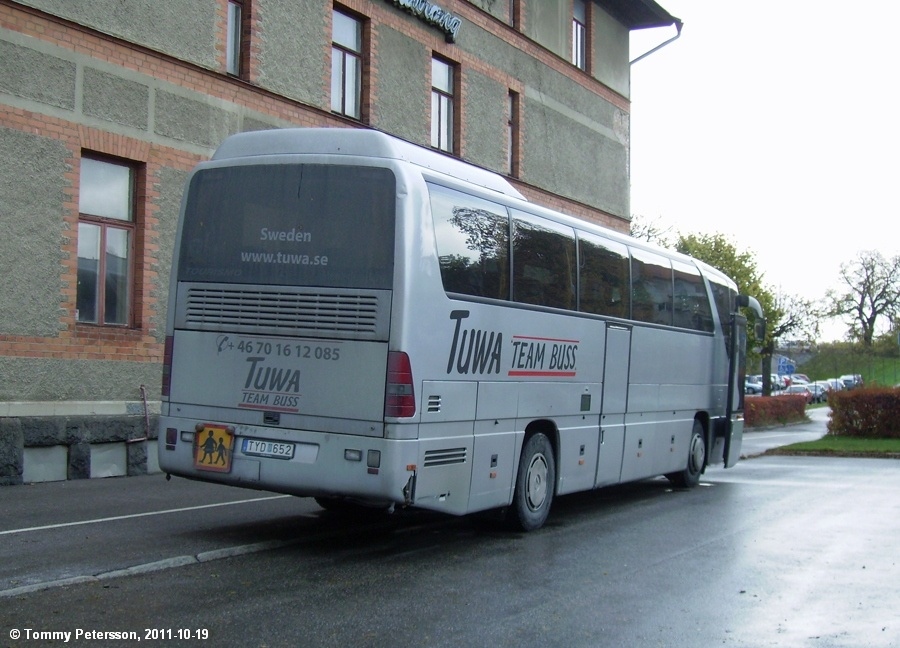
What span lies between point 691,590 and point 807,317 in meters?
69.7

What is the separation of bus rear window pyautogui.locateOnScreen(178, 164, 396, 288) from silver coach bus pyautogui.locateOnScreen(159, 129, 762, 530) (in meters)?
0.01

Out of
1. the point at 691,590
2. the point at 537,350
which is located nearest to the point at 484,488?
the point at 537,350

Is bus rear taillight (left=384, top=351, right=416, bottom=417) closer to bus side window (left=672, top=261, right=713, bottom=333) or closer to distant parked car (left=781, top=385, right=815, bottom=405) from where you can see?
bus side window (left=672, top=261, right=713, bottom=333)

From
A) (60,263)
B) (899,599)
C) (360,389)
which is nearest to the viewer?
(899,599)

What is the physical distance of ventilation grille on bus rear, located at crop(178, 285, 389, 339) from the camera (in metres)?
8.41

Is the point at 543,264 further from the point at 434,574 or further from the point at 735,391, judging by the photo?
the point at 735,391

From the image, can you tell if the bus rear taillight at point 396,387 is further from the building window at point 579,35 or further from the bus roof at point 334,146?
the building window at point 579,35

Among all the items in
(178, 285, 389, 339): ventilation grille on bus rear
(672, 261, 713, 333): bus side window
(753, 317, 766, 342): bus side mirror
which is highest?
(672, 261, 713, 333): bus side window

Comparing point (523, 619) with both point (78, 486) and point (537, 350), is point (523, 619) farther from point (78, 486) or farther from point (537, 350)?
point (78, 486)

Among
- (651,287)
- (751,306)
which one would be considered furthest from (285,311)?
(751,306)

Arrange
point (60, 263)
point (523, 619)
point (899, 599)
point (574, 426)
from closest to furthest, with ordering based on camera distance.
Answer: point (523, 619)
point (899, 599)
point (574, 426)
point (60, 263)

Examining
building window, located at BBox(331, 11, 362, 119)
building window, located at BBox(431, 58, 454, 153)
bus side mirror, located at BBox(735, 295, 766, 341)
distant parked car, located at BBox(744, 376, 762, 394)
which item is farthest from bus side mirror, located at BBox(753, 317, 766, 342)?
distant parked car, located at BBox(744, 376, 762, 394)

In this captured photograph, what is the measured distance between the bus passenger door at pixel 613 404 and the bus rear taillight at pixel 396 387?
14.3 feet

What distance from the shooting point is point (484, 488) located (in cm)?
952
